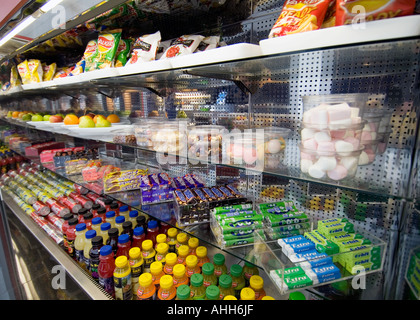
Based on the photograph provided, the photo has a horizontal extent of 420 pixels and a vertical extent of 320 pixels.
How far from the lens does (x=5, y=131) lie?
12.8 ft

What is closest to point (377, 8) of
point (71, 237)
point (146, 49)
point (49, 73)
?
point (146, 49)

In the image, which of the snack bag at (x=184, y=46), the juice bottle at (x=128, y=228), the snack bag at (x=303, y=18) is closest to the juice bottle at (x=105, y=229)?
the juice bottle at (x=128, y=228)

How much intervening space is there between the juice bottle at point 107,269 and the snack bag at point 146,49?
1027mm

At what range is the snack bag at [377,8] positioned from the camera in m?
0.54

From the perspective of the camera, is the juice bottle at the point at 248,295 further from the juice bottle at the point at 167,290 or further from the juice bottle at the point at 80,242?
the juice bottle at the point at 80,242

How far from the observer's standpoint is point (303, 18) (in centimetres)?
71

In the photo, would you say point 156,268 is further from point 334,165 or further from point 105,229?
point 334,165

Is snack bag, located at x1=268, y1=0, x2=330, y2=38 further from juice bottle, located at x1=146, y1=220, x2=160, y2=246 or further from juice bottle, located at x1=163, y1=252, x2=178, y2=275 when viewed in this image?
juice bottle, located at x1=146, y1=220, x2=160, y2=246

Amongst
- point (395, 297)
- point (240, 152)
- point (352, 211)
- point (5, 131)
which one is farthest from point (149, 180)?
point (5, 131)

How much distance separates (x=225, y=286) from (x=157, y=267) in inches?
14.0

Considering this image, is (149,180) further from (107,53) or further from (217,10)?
(217,10)
